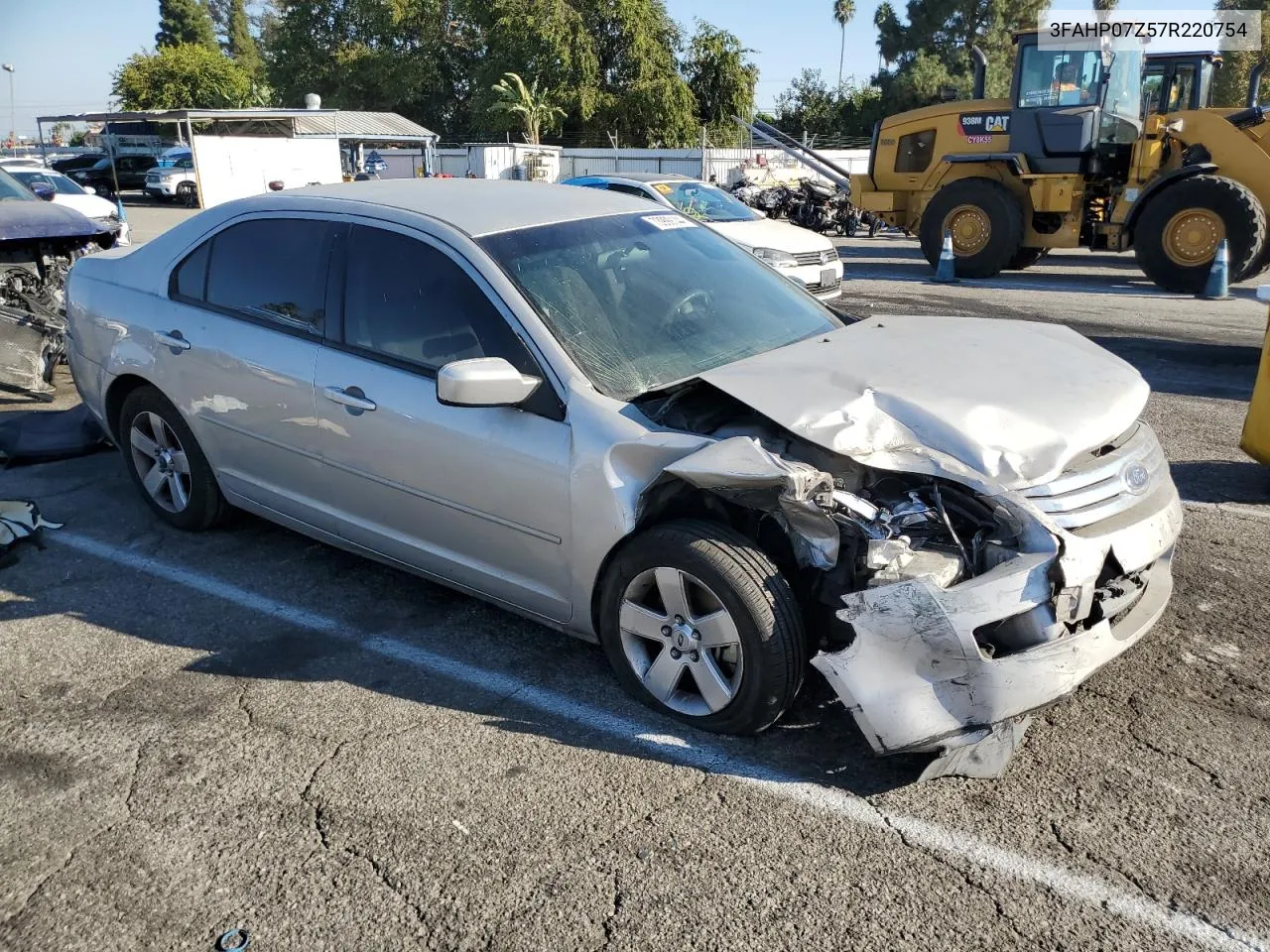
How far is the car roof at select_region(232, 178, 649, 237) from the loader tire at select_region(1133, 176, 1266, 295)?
406 inches

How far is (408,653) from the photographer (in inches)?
153

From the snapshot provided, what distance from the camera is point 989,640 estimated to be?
2.89 metres

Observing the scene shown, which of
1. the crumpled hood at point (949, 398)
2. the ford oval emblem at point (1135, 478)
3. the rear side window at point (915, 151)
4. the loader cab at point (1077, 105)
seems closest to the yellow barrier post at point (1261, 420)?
the crumpled hood at point (949, 398)

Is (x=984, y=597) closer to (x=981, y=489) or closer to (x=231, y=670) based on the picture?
(x=981, y=489)

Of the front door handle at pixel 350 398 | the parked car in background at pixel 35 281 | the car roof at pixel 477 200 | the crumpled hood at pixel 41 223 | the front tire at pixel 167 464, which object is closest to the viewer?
the front door handle at pixel 350 398

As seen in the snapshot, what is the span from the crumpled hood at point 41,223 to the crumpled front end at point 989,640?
743cm

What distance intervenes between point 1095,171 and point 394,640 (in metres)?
12.9

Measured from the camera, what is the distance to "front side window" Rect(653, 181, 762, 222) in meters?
12.1

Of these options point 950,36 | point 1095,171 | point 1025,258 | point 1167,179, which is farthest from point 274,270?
point 950,36

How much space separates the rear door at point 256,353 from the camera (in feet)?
13.6

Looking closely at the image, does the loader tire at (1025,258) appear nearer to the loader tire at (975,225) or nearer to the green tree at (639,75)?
the loader tire at (975,225)

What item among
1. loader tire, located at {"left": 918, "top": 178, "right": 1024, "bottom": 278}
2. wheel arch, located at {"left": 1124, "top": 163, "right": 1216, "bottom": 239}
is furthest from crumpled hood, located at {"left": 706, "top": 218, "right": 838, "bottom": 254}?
wheel arch, located at {"left": 1124, "top": 163, "right": 1216, "bottom": 239}

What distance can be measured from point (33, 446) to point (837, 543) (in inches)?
213

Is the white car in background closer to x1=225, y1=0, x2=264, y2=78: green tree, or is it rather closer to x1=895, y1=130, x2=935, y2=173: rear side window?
x1=895, y1=130, x2=935, y2=173: rear side window
